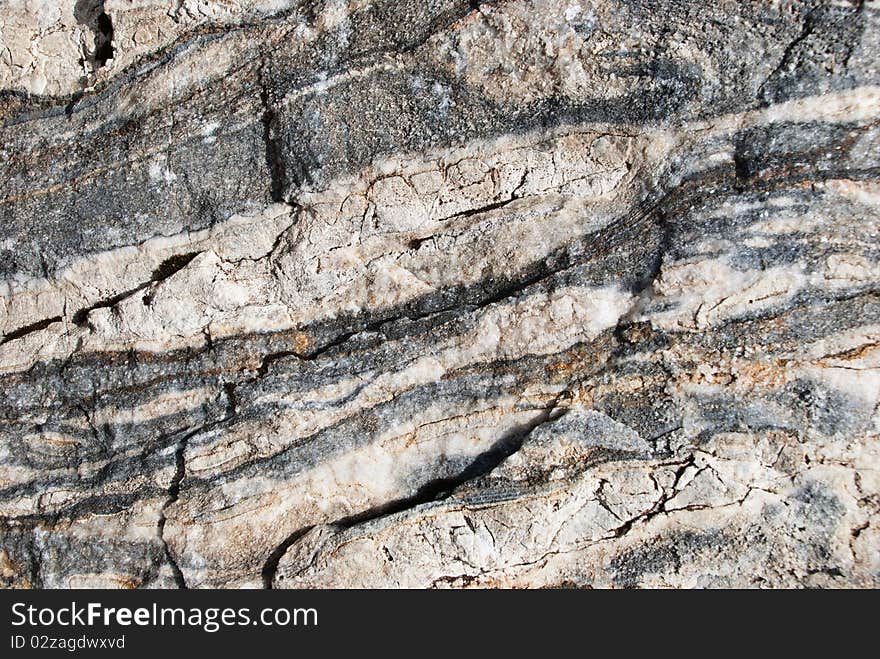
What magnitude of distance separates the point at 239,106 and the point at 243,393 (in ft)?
3.44

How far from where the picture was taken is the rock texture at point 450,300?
2.31 m

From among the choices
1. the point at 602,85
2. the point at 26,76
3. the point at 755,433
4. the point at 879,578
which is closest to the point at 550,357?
the point at 755,433

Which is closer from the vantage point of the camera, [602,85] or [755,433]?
[755,433]

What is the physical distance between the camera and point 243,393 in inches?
105

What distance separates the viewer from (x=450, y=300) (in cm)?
266

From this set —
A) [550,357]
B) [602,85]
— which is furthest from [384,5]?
[550,357]

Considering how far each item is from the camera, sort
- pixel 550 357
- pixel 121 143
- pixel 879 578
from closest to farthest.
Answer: pixel 879 578 < pixel 550 357 < pixel 121 143

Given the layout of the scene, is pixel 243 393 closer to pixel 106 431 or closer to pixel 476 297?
pixel 106 431

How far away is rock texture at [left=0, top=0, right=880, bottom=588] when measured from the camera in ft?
7.59

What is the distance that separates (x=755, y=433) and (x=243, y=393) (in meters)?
1.68

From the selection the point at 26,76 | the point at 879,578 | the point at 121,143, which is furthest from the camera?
the point at 26,76

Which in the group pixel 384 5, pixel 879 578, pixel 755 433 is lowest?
pixel 879 578

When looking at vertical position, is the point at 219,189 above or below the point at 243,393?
above

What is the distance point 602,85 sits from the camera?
8.27 feet
